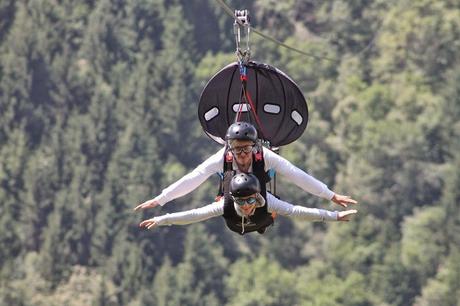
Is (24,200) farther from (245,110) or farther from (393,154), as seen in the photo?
(245,110)

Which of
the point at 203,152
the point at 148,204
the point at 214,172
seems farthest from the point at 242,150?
the point at 203,152

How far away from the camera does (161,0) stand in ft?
334

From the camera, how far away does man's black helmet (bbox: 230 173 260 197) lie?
17.3 meters

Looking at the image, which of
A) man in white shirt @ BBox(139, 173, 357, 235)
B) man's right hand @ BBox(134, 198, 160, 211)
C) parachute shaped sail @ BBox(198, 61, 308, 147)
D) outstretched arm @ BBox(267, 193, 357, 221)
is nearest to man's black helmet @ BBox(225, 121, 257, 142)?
man in white shirt @ BBox(139, 173, 357, 235)

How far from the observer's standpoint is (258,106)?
1936 centimetres

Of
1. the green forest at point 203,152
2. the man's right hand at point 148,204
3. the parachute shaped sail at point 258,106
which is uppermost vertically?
the green forest at point 203,152

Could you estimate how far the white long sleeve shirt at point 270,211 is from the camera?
57.7ft

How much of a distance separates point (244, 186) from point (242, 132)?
53 centimetres

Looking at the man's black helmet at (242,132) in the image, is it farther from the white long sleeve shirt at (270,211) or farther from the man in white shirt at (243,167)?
the white long sleeve shirt at (270,211)

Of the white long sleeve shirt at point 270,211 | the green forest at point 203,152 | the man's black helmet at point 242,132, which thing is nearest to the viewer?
the man's black helmet at point 242,132

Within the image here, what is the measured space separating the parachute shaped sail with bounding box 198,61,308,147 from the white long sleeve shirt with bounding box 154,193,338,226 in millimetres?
1415

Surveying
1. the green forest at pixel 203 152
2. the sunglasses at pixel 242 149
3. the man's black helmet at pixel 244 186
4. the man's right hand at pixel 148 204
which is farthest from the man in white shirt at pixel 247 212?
the green forest at pixel 203 152

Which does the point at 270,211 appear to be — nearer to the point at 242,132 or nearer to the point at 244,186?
the point at 244,186

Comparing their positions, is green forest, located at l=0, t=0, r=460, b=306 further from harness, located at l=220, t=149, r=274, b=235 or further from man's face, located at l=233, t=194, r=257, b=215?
man's face, located at l=233, t=194, r=257, b=215
